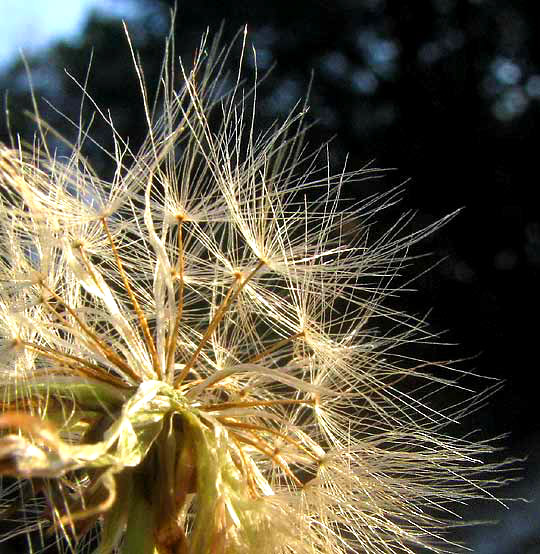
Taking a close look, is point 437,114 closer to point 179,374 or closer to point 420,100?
point 420,100

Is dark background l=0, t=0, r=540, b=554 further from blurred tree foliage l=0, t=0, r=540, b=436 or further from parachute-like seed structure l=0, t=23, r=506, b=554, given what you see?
parachute-like seed structure l=0, t=23, r=506, b=554

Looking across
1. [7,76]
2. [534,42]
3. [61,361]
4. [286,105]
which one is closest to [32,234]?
[61,361]

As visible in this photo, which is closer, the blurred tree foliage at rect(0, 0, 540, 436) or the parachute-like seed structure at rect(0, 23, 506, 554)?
the parachute-like seed structure at rect(0, 23, 506, 554)

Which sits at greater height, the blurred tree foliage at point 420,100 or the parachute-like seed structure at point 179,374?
the blurred tree foliage at point 420,100

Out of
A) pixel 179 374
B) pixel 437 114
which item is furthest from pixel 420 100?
pixel 179 374

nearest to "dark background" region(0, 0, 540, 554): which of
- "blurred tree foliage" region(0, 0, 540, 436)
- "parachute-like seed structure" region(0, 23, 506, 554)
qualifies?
"blurred tree foliage" region(0, 0, 540, 436)

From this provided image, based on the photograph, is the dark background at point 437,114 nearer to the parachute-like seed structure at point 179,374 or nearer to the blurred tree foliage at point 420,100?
the blurred tree foliage at point 420,100

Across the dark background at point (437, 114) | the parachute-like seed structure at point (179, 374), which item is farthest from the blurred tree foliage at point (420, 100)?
the parachute-like seed structure at point (179, 374)

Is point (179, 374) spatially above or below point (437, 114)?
below

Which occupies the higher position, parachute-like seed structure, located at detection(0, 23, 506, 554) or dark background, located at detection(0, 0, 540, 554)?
dark background, located at detection(0, 0, 540, 554)
